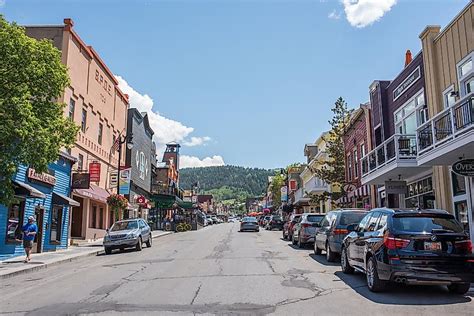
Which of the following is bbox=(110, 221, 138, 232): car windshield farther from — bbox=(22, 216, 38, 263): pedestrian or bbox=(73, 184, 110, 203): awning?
bbox=(22, 216, 38, 263): pedestrian

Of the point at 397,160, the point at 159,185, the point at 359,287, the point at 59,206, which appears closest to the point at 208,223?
the point at 159,185

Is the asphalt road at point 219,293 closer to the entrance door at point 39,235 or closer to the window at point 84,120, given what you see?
the entrance door at point 39,235

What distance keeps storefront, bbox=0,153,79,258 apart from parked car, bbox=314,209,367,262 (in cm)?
1060

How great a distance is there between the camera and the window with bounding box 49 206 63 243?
2302 cm

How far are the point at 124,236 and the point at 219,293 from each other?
13532mm

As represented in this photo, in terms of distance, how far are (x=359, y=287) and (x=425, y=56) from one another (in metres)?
12.5

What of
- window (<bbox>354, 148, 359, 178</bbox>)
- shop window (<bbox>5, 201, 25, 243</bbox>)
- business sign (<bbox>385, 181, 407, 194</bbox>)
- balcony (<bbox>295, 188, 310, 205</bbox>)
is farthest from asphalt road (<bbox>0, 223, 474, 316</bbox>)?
balcony (<bbox>295, 188, 310, 205</bbox>)

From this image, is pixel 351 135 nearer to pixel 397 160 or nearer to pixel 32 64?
pixel 397 160

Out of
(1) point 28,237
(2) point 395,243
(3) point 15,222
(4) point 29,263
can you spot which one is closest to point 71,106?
(3) point 15,222

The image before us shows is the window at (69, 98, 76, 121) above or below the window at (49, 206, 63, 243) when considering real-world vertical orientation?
above

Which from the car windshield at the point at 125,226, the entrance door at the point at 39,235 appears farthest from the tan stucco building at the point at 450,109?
the entrance door at the point at 39,235

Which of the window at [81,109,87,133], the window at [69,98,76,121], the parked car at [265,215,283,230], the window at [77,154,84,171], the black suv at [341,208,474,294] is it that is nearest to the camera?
the black suv at [341,208,474,294]

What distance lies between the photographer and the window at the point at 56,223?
23016mm

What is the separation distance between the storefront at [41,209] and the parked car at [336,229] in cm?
1060
